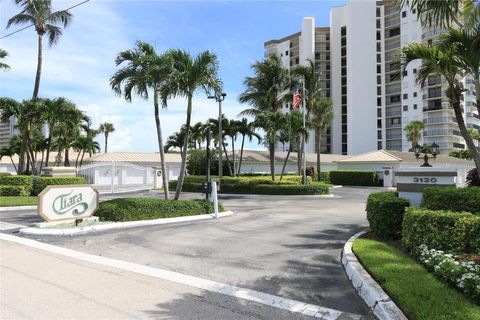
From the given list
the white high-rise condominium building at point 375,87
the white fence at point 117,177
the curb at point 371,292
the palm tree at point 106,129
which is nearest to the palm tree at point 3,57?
the white fence at point 117,177

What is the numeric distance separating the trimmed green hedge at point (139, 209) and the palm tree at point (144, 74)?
60.3 inches

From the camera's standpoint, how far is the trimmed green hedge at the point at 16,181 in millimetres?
22078

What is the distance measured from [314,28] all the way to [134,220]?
9458cm

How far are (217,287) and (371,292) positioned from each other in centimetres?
220

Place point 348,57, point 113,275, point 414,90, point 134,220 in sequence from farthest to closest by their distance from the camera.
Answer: point 348,57, point 414,90, point 134,220, point 113,275

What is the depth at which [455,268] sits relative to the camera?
6031 mm

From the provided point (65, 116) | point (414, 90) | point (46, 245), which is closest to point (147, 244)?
point (46, 245)

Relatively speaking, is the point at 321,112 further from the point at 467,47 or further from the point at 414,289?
the point at 414,289

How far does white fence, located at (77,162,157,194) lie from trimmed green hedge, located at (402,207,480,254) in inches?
928

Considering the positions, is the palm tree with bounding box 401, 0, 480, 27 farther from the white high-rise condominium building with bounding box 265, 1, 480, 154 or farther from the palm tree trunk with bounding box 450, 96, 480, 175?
the white high-rise condominium building with bounding box 265, 1, 480, 154

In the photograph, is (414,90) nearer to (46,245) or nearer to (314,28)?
(314,28)

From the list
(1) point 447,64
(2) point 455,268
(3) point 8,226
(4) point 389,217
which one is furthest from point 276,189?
(2) point 455,268

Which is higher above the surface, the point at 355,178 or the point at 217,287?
the point at 355,178

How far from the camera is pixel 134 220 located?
13.0 m
